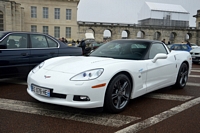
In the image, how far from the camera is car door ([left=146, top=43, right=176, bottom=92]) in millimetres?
4191

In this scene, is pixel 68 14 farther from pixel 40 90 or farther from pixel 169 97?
pixel 40 90

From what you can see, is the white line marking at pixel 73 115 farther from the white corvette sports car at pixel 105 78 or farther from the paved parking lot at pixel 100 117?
the white corvette sports car at pixel 105 78

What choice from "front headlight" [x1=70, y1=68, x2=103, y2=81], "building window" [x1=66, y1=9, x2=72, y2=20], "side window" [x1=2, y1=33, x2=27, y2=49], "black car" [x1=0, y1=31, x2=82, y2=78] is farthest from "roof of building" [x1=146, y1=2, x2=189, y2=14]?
"front headlight" [x1=70, y1=68, x2=103, y2=81]

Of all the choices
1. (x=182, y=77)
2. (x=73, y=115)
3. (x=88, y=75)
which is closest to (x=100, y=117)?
(x=73, y=115)

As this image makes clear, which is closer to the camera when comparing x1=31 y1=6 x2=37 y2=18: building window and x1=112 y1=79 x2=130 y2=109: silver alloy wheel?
x1=112 y1=79 x2=130 y2=109: silver alloy wheel

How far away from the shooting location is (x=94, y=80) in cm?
314

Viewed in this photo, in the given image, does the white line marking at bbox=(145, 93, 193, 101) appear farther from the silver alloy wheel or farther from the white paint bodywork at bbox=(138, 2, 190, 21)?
the white paint bodywork at bbox=(138, 2, 190, 21)

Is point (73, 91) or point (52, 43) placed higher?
point (52, 43)

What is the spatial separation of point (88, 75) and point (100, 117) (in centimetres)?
73

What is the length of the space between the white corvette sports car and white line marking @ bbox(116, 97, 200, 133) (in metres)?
0.55

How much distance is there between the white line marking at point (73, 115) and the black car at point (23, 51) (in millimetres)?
1693

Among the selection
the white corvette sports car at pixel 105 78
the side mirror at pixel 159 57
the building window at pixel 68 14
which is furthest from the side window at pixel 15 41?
the building window at pixel 68 14

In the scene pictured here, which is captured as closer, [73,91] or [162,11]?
[73,91]

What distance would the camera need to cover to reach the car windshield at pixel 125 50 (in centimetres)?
431
